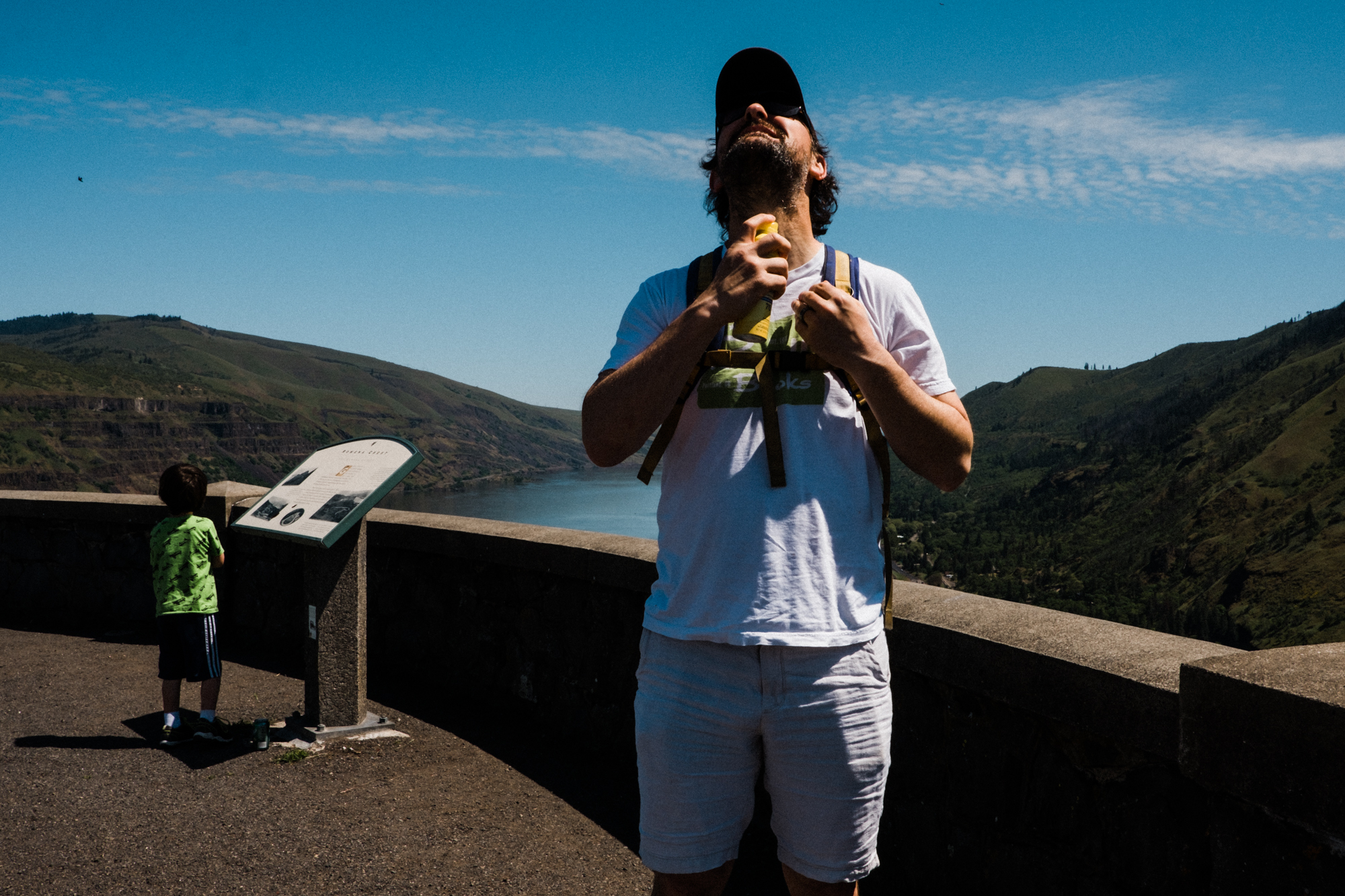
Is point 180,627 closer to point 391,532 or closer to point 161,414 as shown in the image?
point 391,532

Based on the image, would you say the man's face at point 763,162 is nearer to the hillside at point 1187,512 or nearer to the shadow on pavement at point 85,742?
the shadow on pavement at point 85,742

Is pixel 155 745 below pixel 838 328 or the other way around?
below

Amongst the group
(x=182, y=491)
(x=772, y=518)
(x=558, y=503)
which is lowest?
(x=558, y=503)

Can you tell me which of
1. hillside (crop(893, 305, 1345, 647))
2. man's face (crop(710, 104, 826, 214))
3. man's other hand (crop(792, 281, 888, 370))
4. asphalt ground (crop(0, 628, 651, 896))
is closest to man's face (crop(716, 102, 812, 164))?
man's face (crop(710, 104, 826, 214))

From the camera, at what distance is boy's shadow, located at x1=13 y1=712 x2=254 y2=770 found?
4008 millimetres

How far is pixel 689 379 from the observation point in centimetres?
152

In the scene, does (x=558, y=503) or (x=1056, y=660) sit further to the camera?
(x=558, y=503)

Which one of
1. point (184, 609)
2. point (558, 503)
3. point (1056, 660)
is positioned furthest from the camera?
point (558, 503)

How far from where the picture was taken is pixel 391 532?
198 inches

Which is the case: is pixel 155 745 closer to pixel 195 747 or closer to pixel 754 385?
pixel 195 747

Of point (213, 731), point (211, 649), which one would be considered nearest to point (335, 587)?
point (211, 649)

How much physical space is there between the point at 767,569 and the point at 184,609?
3702 millimetres

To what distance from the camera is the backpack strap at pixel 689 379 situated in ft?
5.04

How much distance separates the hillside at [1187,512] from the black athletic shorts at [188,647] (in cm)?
4714
